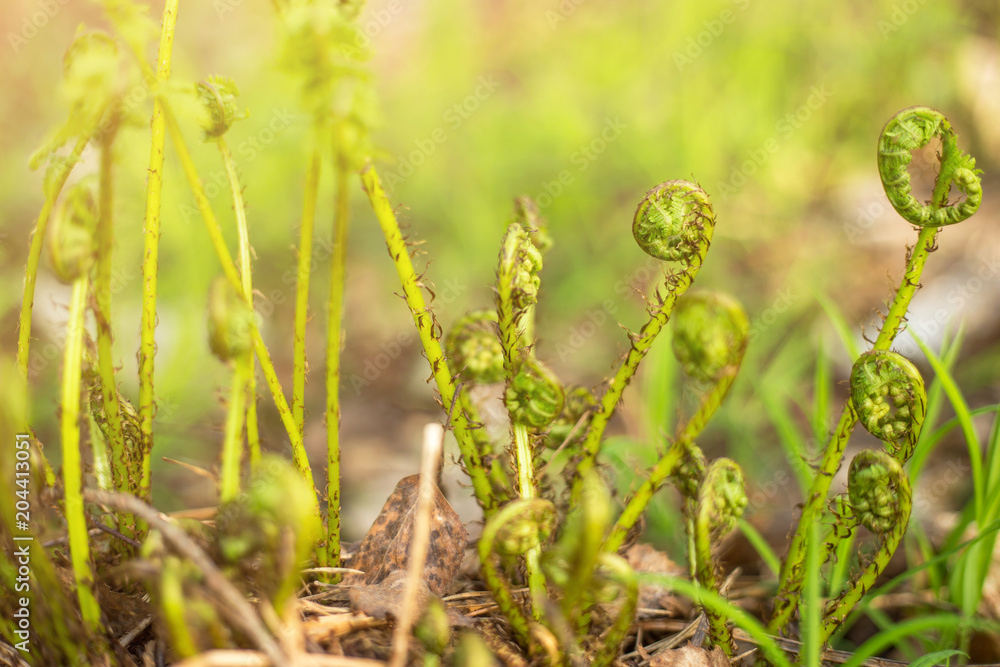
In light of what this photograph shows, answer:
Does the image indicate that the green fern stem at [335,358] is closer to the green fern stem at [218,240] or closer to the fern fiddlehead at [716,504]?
the green fern stem at [218,240]

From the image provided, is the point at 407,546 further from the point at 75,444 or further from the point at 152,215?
the point at 152,215

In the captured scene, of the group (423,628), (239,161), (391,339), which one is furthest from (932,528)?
(239,161)

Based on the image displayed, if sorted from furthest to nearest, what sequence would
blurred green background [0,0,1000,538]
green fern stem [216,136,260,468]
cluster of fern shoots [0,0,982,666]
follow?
blurred green background [0,0,1000,538] < green fern stem [216,136,260,468] < cluster of fern shoots [0,0,982,666]

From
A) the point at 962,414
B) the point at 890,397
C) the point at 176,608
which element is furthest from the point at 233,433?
the point at 962,414

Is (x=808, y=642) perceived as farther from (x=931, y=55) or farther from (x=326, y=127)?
(x=931, y=55)

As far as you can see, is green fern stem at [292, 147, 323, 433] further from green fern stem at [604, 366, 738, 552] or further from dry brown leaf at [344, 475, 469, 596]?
green fern stem at [604, 366, 738, 552]

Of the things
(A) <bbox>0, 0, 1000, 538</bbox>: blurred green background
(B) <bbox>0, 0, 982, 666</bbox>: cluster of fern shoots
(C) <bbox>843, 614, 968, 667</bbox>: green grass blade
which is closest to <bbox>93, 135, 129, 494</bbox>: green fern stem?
(B) <bbox>0, 0, 982, 666</bbox>: cluster of fern shoots
